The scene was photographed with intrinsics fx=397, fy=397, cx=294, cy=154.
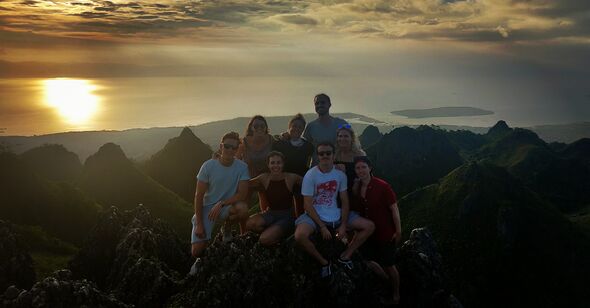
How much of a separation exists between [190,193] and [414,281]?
324ft

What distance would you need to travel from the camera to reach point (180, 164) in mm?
113688

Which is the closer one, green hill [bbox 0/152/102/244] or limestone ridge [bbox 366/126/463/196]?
green hill [bbox 0/152/102/244]

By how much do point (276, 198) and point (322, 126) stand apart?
435cm

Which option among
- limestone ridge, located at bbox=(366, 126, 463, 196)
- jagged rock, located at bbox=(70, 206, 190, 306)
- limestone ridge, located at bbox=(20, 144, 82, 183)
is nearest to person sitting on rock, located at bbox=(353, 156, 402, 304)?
jagged rock, located at bbox=(70, 206, 190, 306)

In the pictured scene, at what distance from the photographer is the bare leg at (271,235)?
15.1 metres

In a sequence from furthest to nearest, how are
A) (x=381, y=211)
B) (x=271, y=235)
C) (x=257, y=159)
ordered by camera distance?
(x=257, y=159) < (x=271, y=235) < (x=381, y=211)

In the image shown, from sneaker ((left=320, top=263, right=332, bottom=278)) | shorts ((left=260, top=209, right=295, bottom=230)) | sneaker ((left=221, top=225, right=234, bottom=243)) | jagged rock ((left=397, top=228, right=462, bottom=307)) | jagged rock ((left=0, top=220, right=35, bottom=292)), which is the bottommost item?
jagged rock ((left=0, top=220, right=35, bottom=292))

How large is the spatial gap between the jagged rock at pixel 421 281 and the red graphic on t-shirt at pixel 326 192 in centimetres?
509

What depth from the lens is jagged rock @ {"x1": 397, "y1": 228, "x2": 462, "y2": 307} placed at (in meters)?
16.3

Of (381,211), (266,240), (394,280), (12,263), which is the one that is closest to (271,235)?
(266,240)

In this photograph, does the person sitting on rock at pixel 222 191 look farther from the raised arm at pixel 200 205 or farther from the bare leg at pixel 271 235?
the bare leg at pixel 271 235

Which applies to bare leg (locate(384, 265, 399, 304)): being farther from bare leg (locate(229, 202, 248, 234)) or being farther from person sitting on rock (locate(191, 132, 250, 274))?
person sitting on rock (locate(191, 132, 250, 274))

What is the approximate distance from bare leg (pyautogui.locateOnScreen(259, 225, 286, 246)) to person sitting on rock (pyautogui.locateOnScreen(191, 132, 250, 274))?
4.32ft

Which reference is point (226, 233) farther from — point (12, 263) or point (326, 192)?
point (12, 263)
